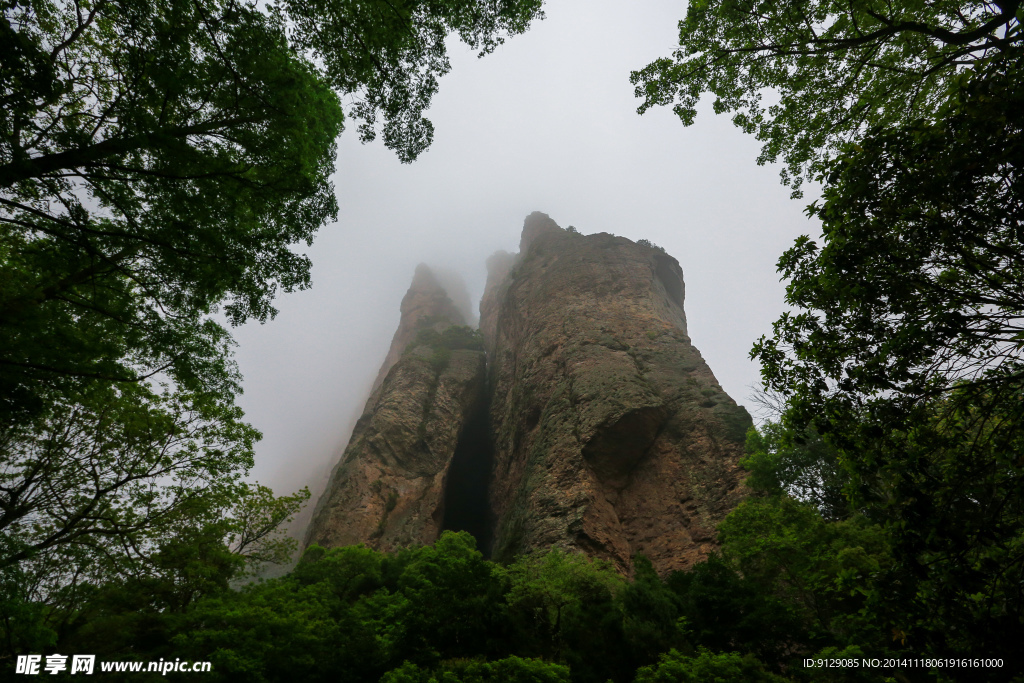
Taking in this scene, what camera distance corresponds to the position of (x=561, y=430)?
27.0m

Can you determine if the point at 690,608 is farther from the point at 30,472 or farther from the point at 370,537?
the point at 370,537

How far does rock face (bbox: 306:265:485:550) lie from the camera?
1207 inches

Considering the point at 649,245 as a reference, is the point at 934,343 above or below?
below

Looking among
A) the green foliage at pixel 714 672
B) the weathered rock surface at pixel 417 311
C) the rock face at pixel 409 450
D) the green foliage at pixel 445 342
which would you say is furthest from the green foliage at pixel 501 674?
the weathered rock surface at pixel 417 311

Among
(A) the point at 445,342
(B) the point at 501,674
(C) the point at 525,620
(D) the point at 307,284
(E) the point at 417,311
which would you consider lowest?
(B) the point at 501,674

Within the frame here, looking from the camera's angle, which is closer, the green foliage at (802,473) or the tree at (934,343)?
the tree at (934,343)

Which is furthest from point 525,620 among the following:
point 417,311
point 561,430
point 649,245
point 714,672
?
point 417,311

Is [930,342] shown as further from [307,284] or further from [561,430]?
[561,430]

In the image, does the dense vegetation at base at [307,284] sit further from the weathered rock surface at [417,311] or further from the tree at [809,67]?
the weathered rock surface at [417,311]

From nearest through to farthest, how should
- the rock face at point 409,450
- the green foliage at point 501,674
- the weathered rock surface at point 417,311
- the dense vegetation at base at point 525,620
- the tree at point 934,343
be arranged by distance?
the tree at point 934,343 → the green foliage at point 501,674 → the dense vegetation at base at point 525,620 → the rock face at point 409,450 → the weathered rock surface at point 417,311

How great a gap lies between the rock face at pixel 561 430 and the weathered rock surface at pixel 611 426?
3.8 inches

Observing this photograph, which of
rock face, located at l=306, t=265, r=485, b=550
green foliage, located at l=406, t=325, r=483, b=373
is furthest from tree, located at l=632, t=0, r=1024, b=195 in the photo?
green foliage, located at l=406, t=325, r=483, b=373

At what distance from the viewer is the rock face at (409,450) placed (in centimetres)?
3066

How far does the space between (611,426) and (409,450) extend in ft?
57.8
